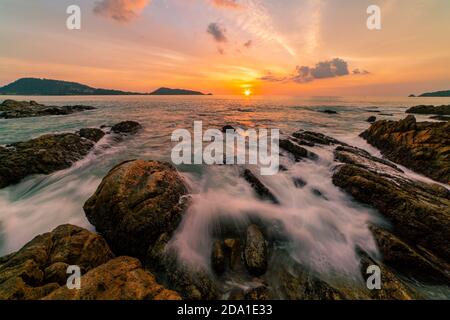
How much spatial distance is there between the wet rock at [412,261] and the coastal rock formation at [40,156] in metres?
15.4

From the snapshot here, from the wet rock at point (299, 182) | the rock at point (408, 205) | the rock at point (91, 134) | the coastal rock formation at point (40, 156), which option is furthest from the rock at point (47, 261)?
the rock at point (91, 134)

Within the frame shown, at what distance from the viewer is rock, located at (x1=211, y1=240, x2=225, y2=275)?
17.3 ft

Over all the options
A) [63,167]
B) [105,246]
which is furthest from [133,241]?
[63,167]

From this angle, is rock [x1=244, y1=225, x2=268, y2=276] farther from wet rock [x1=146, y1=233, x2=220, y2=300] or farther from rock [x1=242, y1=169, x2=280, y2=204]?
rock [x1=242, y1=169, x2=280, y2=204]

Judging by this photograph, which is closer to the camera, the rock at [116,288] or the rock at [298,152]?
the rock at [116,288]

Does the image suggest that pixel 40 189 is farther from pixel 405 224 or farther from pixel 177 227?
pixel 405 224

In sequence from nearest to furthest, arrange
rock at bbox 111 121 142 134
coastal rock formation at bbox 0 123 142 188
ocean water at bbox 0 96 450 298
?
ocean water at bbox 0 96 450 298 < coastal rock formation at bbox 0 123 142 188 < rock at bbox 111 121 142 134

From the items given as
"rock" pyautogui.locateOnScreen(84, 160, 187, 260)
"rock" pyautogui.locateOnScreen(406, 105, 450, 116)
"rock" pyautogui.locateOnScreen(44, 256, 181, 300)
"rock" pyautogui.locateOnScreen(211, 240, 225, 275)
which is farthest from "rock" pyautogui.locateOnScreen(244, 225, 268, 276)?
"rock" pyautogui.locateOnScreen(406, 105, 450, 116)

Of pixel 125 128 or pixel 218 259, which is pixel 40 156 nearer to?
pixel 125 128

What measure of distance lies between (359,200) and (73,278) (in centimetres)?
919

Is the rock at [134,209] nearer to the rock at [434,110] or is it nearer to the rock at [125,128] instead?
the rock at [125,128]

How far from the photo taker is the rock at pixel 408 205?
582 cm

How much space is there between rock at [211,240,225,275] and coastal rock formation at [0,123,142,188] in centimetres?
1091

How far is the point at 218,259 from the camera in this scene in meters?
5.42
